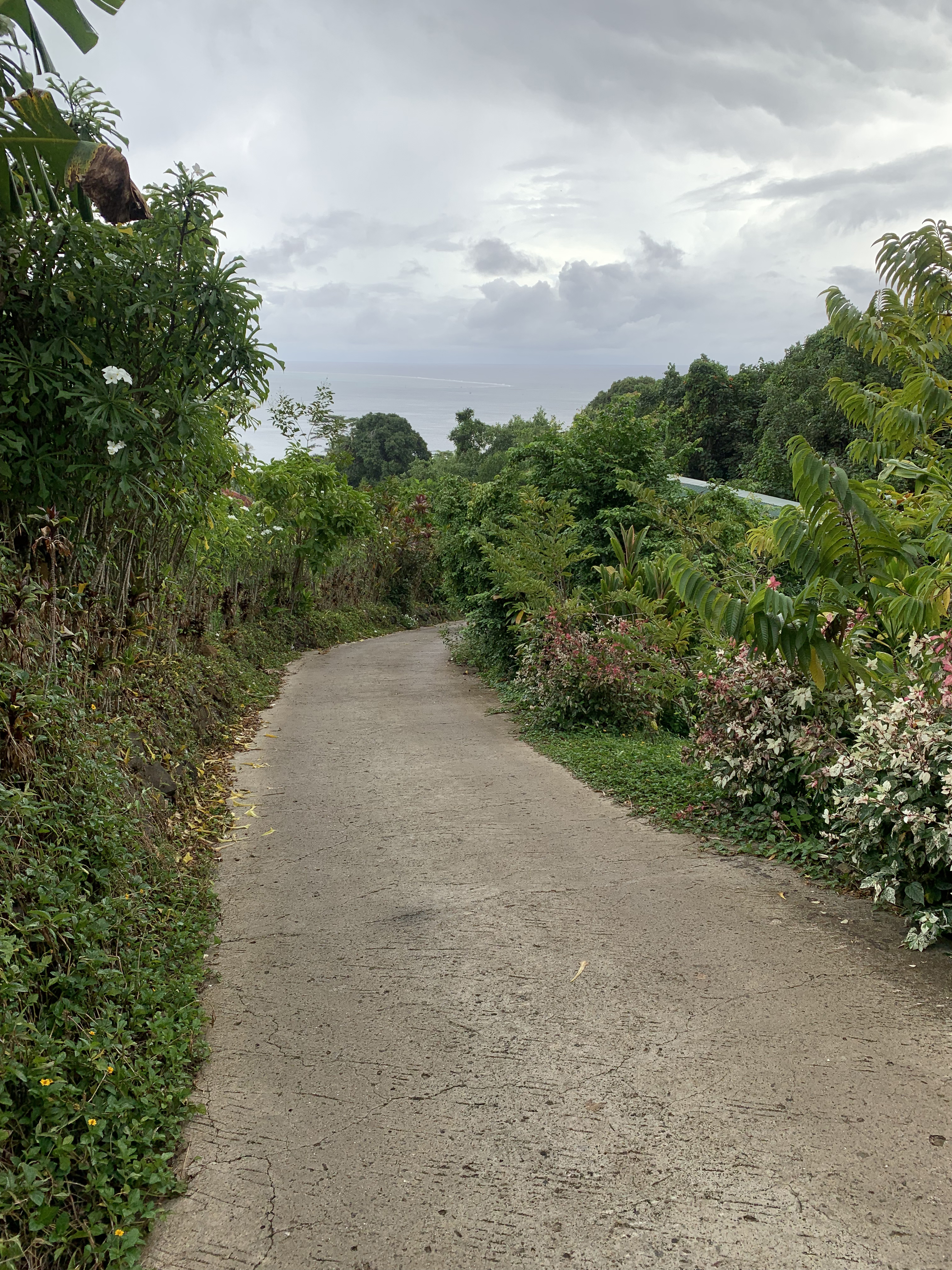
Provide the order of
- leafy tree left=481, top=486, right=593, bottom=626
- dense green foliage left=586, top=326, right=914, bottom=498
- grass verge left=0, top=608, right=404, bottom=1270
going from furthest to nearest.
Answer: dense green foliage left=586, top=326, right=914, bottom=498 < leafy tree left=481, top=486, right=593, bottom=626 < grass verge left=0, top=608, right=404, bottom=1270

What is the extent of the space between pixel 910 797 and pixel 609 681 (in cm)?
519

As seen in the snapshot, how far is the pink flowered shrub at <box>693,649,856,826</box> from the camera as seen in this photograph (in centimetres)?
548

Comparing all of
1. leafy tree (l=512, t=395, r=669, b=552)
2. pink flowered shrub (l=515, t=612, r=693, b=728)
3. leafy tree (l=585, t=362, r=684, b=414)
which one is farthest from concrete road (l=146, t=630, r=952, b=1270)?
leafy tree (l=585, t=362, r=684, b=414)

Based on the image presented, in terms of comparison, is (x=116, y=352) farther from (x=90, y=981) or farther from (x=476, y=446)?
(x=476, y=446)

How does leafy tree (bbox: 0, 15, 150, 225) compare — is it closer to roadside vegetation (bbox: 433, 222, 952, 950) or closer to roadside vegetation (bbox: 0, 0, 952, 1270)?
roadside vegetation (bbox: 0, 0, 952, 1270)

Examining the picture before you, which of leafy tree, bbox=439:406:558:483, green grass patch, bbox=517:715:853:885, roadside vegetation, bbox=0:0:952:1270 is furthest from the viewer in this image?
leafy tree, bbox=439:406:558:483

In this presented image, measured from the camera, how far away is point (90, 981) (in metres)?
3.21

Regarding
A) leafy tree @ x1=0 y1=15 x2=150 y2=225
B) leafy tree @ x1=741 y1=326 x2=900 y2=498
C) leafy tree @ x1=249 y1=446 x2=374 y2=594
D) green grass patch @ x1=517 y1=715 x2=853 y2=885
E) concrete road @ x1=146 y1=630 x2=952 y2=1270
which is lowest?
concrete road @ x1=146 y1=630 x2=952 y2=1270

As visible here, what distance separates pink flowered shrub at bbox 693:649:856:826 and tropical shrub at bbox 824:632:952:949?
646 mm

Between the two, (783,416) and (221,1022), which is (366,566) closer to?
(783,416)

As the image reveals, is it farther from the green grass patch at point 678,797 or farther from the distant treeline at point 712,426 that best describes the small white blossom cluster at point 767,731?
the distant treeline at point 712,426

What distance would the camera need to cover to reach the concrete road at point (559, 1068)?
259cm

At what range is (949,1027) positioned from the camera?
3.53 m

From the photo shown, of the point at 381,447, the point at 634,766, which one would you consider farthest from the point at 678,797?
the point at 381,447
